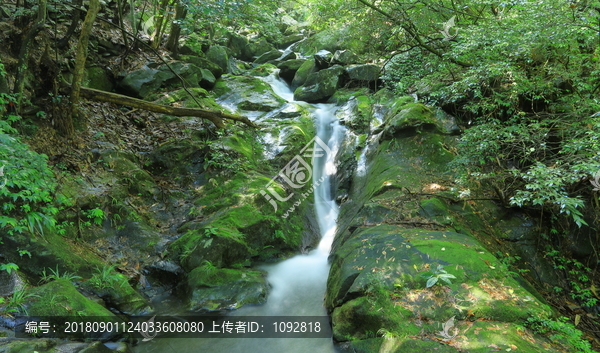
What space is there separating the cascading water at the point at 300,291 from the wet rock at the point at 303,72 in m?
5.98

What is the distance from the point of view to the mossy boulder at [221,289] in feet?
16.9

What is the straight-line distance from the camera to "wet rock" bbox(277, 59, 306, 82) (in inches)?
637

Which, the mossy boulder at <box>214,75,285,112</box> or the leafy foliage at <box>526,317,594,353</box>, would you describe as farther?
the mossy boulder at <box>214,75,285,112</box>

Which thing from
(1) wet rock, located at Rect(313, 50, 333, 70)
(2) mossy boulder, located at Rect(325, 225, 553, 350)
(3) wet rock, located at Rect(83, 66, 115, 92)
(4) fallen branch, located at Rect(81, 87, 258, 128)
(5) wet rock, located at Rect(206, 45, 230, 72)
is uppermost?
(1) wet rock, located at Rect(313, 50, 333, 70)

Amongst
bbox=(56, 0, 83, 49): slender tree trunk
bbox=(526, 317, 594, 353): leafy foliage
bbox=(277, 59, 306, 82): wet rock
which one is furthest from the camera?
bbox=(277, 59, 306, 82): wet rock

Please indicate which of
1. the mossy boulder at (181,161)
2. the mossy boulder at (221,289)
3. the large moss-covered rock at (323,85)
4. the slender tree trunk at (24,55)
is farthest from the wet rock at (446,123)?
the slender tree trunk at (24,55)

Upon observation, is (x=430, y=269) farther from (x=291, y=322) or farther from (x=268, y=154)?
(x=268, y=154)

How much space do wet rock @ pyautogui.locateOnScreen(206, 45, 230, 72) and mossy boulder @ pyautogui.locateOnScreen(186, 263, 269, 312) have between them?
11510 millimetres

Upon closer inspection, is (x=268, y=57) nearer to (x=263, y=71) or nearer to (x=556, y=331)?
(x=263, y=71)

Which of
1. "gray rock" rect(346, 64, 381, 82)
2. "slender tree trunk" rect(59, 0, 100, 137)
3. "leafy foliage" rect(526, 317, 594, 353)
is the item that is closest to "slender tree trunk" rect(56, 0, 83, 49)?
"slender tree trunk" rect(59, 0, 100, 137)

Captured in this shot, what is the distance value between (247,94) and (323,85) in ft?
10.2

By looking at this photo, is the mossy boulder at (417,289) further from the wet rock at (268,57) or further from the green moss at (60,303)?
the wet rock at (268,57)

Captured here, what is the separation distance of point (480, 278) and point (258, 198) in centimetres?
450

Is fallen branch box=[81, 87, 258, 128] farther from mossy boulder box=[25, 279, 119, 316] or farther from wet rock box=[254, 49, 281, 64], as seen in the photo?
wet rock box=[254, 49, 281, 64]
